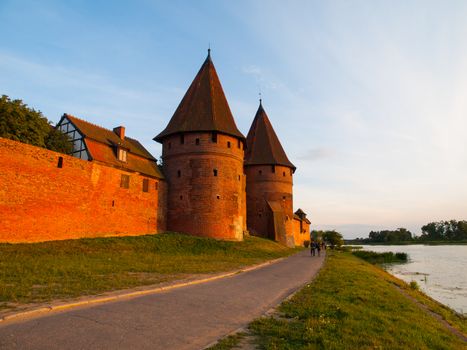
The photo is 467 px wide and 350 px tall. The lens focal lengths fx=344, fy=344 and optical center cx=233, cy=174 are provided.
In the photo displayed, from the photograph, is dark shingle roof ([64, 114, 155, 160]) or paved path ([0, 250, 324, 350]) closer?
paved path ([0, 250, 324, 350])

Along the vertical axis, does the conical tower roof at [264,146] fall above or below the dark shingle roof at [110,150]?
above

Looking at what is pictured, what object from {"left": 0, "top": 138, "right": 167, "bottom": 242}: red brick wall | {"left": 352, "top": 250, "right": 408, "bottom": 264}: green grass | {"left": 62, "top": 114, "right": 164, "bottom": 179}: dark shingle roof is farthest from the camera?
{"left": 352, "top": 250, "right": 408, "bottom": 264}: green grass

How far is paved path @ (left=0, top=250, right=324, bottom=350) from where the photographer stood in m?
4.95

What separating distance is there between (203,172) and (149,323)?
21.2 m

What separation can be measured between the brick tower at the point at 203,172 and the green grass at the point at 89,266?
2.81 metres

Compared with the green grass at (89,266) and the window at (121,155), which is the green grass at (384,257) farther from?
the window at (121,155)

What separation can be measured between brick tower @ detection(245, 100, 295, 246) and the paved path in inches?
1162

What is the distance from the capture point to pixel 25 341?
4.83 m

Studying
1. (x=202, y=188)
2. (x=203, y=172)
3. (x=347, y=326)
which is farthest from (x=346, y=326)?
(x=203, y=172)

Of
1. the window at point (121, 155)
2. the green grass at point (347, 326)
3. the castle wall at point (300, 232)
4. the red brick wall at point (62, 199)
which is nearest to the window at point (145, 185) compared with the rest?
the red brick wall at point (62, 199)

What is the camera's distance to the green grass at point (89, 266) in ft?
27.8

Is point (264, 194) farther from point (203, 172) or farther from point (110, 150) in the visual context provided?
point (110, 150)

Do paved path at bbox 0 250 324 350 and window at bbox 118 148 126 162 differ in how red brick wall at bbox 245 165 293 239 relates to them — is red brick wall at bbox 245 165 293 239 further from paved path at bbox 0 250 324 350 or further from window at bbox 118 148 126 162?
paved path at bbox 0 250 324 350

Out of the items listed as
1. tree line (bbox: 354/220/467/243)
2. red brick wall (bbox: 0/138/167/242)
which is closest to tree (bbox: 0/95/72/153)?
red brick wall (bbox: 0/138/167/242)
